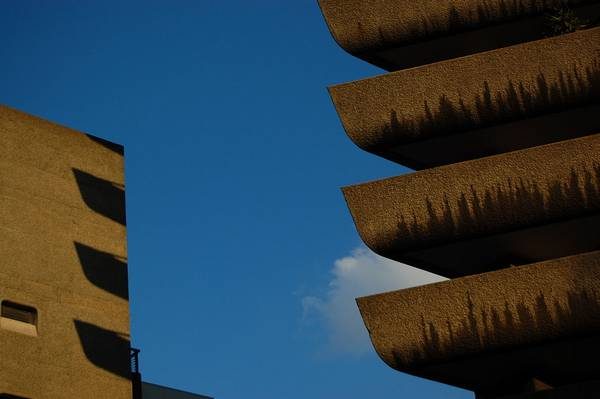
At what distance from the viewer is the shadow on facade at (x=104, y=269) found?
40438 millimetres

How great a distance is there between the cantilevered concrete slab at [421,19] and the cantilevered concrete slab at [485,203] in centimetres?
510

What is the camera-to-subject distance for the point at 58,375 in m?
37.8

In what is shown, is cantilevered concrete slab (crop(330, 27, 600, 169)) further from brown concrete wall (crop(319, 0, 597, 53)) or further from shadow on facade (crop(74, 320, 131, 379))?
shadow on facade (crop(74, 320, 131, 379))

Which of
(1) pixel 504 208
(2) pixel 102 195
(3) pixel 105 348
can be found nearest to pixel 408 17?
(1) pixel 504 208

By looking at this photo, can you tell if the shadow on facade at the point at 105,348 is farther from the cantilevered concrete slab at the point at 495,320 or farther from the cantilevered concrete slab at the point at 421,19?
the cantilevered concrete slab at the point at 421,19

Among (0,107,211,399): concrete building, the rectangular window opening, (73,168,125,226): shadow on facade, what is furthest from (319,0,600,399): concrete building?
the rectangular window opening

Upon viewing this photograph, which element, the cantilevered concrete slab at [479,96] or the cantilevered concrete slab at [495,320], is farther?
the cantilevered concrete slab at [479,96]

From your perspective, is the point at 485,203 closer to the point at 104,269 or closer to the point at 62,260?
the point at 104,269

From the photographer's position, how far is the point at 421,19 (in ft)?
128

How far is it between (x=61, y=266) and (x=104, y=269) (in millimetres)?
1855

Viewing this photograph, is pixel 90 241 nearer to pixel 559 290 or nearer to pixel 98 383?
pixel 98 383

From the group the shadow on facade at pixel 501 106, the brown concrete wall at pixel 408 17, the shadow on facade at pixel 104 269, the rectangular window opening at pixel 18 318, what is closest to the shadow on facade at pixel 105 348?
the shadow on facade at pixel 104 269

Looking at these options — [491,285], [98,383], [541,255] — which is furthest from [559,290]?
[98,383]

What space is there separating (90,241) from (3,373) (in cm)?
596
